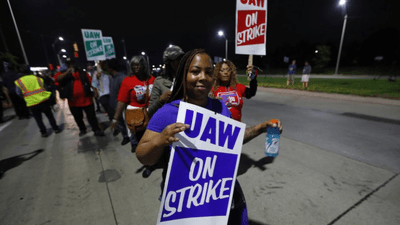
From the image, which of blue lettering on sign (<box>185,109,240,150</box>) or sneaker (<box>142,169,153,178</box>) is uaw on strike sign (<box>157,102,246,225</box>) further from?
sneaker (<box>142,169,153,178</box>)

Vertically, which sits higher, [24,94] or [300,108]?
[24,94]

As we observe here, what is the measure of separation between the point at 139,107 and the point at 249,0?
2.36 m

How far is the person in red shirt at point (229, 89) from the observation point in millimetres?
2520

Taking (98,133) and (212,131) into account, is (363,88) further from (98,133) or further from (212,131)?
(98,133)

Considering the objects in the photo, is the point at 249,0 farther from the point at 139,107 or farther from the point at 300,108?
the point at 300,108

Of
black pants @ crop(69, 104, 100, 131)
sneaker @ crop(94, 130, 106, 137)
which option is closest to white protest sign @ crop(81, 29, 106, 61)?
black pants @ crop(69, 104, 100, 131)

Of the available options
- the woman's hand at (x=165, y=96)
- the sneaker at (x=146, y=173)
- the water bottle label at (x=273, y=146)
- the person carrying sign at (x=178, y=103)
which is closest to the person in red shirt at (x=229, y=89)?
the water bottle label at (x=273, y=146)

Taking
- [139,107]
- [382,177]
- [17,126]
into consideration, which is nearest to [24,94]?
[17,126]

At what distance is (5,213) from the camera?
7.47 feet

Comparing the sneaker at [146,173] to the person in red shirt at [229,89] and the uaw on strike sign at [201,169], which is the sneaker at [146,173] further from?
the uaw on strike sign at [201,169]

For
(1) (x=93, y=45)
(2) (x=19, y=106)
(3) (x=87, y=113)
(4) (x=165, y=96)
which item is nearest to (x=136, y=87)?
(4) (x=165, y=96)

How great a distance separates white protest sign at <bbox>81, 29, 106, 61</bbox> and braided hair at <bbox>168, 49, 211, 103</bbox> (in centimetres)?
637

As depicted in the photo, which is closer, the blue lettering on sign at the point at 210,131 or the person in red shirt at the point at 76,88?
the blue lettering on sign at the point at 210,131

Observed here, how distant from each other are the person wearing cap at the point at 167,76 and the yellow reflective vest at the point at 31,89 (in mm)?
4278
